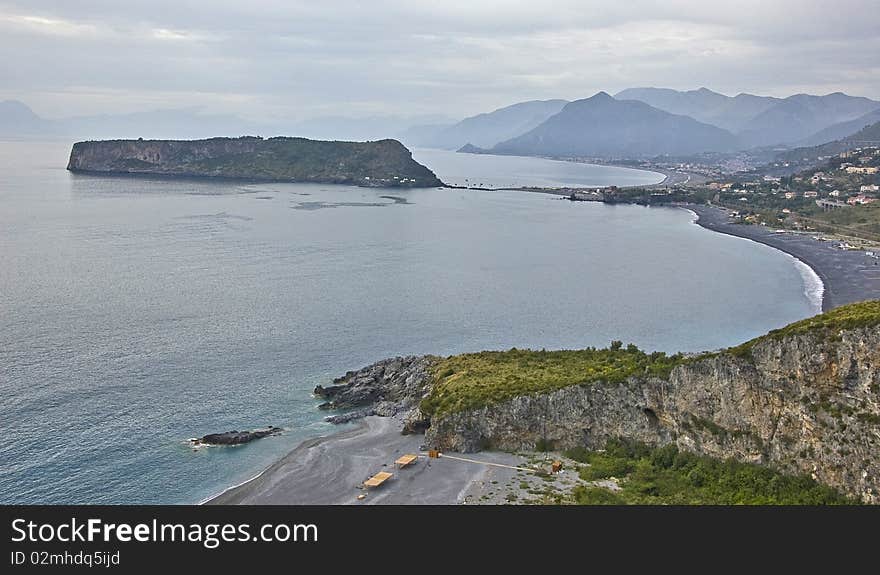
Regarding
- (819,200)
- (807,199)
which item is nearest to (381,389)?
(807,199)

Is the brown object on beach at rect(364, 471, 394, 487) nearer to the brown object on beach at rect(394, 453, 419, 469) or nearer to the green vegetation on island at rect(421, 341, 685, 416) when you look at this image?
the brown object on beach at rect(394, 453, 419, 469)

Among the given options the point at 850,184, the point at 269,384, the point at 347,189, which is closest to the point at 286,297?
the point at 269,384

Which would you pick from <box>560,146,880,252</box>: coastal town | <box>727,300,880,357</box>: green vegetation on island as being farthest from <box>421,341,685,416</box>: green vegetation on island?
<box>560,146,880,252</box>: coastal town

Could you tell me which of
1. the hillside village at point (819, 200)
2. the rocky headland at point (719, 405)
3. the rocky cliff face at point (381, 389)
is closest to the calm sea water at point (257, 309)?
the rocky cliff face at point (381, 389)

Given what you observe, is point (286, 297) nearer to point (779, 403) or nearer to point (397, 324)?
point (397, 324)

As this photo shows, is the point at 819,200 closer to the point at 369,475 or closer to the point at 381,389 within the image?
the point at 381,389
